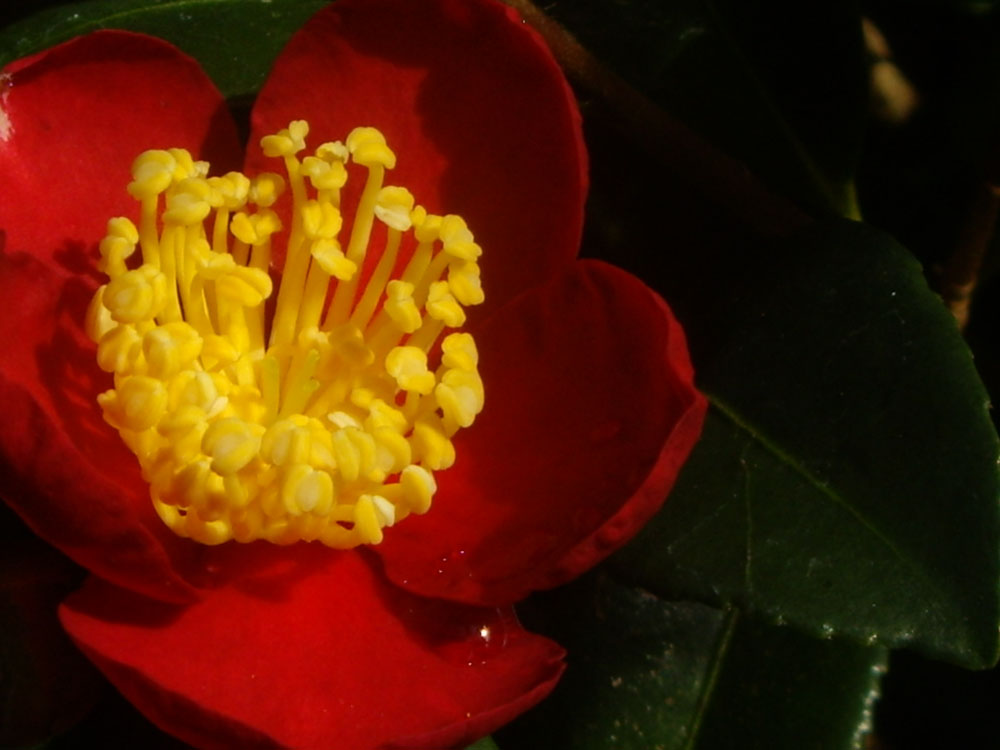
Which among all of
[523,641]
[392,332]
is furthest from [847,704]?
[392,332]

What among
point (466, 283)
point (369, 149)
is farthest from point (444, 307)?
point (369, 149)

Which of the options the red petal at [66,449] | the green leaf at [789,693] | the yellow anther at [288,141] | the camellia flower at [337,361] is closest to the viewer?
the red petal at [66,449]

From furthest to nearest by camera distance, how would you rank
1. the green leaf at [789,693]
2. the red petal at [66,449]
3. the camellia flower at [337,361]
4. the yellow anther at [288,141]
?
the green leaf at [789,693] < the yellow anther at [288,141] < the camellia flower at [337,361] < the red petal at [66,449]

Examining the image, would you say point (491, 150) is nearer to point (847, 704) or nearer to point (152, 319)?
point (152, 319)

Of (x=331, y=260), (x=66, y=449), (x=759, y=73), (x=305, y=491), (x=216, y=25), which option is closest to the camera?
(x=66, y=449)

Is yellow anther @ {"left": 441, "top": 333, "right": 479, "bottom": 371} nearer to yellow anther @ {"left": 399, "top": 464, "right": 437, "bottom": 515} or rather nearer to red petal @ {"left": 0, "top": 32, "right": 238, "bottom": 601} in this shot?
yellow anther @ {"left": 399, "top": 464, "right": 437, "bottom": 515}

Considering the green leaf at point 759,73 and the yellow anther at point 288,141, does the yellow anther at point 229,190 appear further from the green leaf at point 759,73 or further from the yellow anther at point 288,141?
the green leaf at point 759,73

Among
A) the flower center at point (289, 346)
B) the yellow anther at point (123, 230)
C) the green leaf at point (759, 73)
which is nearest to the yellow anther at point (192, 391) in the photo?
the flower center at point (289, 346)

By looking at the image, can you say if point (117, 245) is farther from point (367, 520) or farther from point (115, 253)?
point (367, 520)
